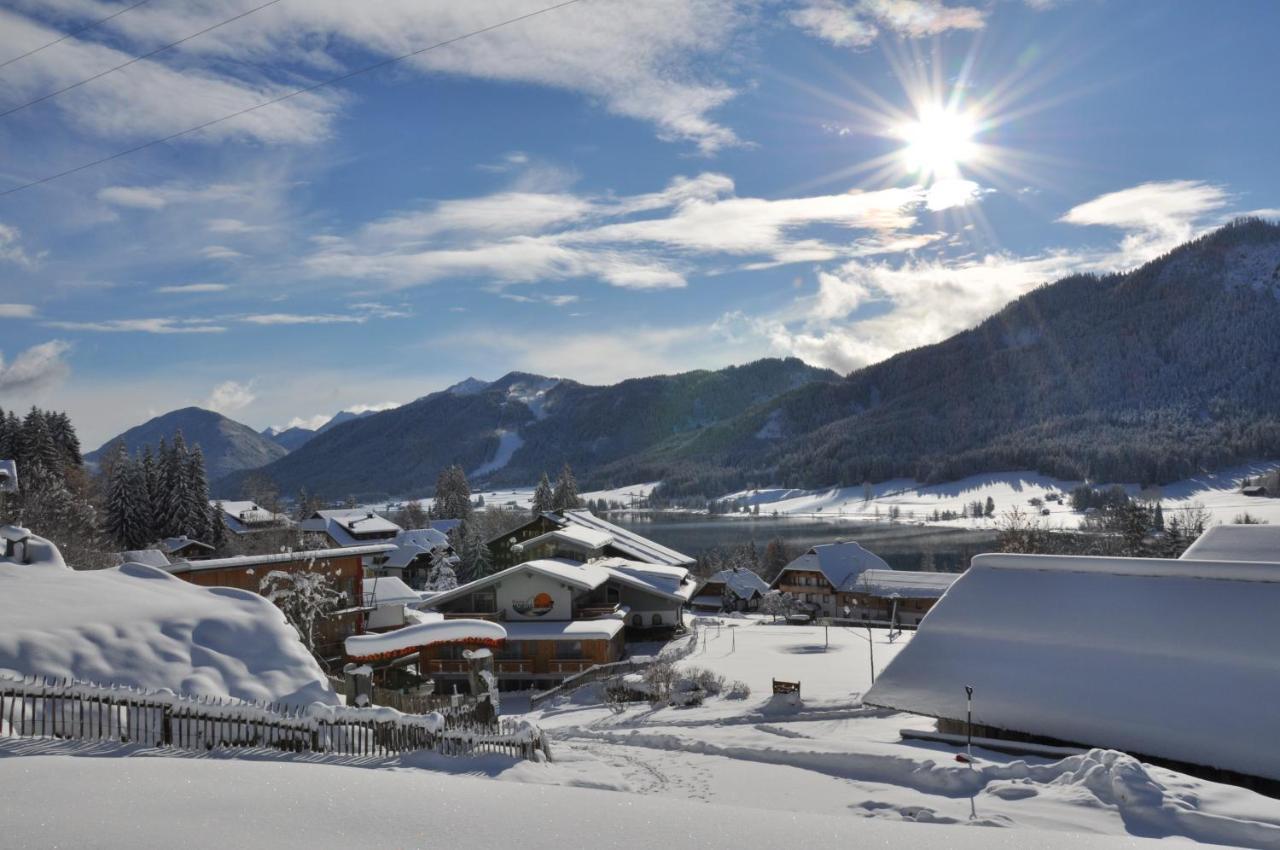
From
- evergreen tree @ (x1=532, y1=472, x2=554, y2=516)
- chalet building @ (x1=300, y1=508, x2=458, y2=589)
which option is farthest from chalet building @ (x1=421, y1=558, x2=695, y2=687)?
evergreen tree @ (x1=532, y1=472, x2=554, y2=516)

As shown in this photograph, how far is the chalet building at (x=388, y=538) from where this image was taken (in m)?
72.4

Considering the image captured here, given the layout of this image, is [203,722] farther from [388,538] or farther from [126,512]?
[388,538]

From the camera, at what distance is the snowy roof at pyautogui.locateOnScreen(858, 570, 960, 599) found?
64.9 metres

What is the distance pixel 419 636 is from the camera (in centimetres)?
2491

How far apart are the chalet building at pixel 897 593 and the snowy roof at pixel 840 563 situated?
169 centimetres

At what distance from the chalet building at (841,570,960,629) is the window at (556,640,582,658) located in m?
35.9

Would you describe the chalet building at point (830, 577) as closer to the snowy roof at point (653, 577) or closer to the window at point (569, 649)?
the snowy roof at point (653, 577)

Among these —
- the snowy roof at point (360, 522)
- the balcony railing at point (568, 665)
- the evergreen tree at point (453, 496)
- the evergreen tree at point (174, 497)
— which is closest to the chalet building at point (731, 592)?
the evergreen tree at point (453, 496)

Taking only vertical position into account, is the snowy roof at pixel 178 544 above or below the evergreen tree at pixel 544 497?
below

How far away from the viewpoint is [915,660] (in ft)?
63.6

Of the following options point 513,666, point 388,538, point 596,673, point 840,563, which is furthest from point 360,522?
point 596,673

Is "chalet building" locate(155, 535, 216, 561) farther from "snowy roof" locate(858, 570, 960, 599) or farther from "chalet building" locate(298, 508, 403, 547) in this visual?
"snowy roof" locate(858, 570, 960, 599)

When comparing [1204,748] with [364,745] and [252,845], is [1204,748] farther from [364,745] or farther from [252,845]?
[252,845]

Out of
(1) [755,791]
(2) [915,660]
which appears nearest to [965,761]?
(1) [755,791]
